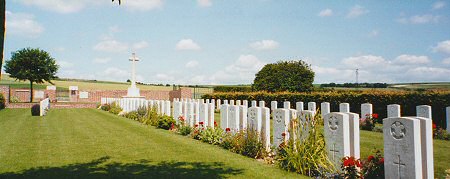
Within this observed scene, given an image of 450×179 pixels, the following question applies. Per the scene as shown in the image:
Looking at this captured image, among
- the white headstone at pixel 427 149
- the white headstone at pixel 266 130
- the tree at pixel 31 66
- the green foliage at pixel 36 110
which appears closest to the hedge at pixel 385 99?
the white headstone at pixel 266 130

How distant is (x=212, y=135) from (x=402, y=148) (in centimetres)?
576

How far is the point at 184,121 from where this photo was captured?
11711 mm

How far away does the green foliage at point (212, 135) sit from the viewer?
898 centimetres

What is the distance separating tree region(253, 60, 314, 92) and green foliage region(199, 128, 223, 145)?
17.7 meters

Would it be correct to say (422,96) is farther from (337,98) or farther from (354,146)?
(354,146)

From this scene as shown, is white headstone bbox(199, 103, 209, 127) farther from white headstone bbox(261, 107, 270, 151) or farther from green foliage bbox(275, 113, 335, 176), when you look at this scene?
green foliage bbox(275, 113, 335, 176)

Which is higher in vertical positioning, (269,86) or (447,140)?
(269,86)

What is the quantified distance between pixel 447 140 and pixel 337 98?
6.98 meters

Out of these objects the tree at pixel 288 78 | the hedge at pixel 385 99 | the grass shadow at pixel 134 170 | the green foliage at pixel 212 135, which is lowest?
the grass shadow at pixel 134 170

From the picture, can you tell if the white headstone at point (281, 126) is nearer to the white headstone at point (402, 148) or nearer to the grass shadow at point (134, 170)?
the grass shadow at point (134, 170)

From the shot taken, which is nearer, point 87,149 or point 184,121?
point 87,149

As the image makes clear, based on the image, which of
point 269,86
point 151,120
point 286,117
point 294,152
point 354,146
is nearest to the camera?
point 354,146

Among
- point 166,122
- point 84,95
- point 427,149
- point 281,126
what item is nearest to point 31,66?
point 84,95

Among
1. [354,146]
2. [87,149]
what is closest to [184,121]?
[87,149]
